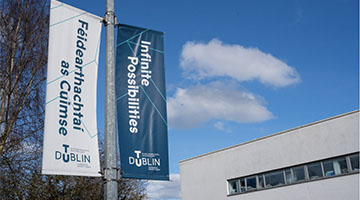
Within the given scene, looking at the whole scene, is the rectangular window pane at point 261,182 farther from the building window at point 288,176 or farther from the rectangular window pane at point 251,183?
the building window at point 288,176

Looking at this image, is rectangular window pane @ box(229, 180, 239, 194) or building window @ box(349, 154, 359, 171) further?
rectangular window pane @ box(229, 180, 239, 194)

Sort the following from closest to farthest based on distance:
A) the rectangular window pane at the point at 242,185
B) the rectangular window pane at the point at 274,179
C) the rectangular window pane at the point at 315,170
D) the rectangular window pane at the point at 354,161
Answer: the rectangular window pane at the point at 354,161, the rectangular window pane at the point at 315,170, the rectangular window pane at the point at 274,179, the rectangular window pane at the point at 242,185

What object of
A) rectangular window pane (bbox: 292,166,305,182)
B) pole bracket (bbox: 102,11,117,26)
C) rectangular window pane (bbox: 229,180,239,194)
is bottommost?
rectangular window pane (bbox: 229,180,239,194)

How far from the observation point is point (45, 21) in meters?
14.6

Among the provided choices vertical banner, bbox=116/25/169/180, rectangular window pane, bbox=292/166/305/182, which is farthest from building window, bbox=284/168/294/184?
vertical banner, bbox=116/25/169/180

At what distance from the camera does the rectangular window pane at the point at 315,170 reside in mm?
15719

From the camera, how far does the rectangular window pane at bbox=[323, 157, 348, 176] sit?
49.3 ft

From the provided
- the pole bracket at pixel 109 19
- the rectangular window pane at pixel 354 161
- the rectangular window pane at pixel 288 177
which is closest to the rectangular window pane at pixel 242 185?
the rectangular window pane at pixel 288 177

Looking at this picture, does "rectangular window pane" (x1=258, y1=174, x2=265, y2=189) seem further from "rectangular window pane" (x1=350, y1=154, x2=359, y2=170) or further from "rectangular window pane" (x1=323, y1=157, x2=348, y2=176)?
"rectangular window pane" (x1=350, y1=154, x2=359, y2=170)

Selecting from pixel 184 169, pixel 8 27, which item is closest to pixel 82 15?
pixel 8 27

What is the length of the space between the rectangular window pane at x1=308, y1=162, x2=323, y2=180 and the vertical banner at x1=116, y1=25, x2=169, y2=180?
10.5 meters

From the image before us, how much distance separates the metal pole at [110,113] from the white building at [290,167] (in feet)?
36.3

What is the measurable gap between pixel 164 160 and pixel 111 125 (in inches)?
47.0

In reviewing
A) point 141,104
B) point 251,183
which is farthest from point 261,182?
point 141,104
